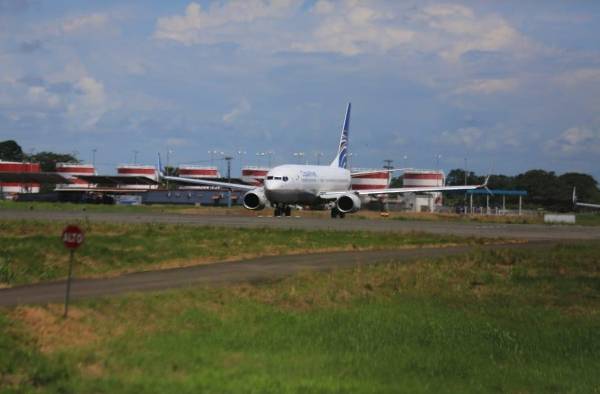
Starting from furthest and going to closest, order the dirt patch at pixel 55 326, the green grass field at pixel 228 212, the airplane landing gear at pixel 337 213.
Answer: the green grass field at pixel 228 212, the airplane landing gear at pixel 337 213, the dirt patch at pixel 55 326

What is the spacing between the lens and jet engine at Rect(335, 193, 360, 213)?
67.9 m

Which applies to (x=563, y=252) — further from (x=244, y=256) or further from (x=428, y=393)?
(x=428, y=393)

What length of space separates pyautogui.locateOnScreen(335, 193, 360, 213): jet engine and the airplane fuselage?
9.60 ft

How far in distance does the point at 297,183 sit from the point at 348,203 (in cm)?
404

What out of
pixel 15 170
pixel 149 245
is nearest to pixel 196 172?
pixel 15 170

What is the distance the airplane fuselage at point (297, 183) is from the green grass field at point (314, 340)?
138 ft

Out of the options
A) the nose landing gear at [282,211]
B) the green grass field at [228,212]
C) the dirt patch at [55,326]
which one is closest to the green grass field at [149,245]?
the dirt patch at [55,326]

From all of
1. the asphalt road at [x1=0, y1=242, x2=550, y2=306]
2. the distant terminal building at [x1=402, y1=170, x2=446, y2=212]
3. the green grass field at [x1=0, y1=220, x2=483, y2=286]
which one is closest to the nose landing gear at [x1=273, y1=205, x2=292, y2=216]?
the green grass field at [x1=0, y1=220, x2=483, y2=286]

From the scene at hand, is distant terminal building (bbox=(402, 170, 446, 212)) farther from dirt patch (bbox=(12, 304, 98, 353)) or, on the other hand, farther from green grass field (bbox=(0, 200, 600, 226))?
dirt patch (bbox=(12, 304, 98, 353))

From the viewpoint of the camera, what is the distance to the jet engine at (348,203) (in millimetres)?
67875

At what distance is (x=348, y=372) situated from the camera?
13.9m

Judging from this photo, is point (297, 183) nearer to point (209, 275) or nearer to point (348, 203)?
point (348, 203)

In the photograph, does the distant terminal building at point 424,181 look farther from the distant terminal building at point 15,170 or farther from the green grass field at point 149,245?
the green grass field at point 149,245

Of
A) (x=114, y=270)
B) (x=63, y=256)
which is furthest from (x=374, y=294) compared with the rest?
(x=63, y=256)
